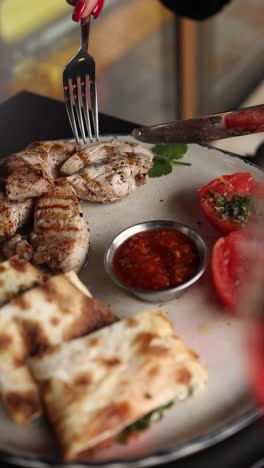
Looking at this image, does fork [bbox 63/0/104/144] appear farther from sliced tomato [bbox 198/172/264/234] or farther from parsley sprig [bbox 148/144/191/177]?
sliced tomato [bbox 198/172/264/234]

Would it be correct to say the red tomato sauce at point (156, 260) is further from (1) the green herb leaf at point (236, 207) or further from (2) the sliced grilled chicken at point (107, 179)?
(2) the sliced grilled chicken at point (107, 179)

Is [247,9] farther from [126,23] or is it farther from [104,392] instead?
[104,392]

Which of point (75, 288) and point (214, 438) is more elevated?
point (75, 288)

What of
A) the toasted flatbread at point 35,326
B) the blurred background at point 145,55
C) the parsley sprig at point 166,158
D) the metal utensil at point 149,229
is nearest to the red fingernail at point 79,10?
the parsley sprig at point 166,158

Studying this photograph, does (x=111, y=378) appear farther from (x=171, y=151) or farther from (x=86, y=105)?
(x=86, y=105)

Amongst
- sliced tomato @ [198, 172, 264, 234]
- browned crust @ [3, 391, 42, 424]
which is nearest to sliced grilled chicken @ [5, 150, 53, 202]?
sliced tomato @ [198, 172, 264, 234]

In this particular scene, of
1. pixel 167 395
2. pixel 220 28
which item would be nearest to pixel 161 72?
pixel 220 28
